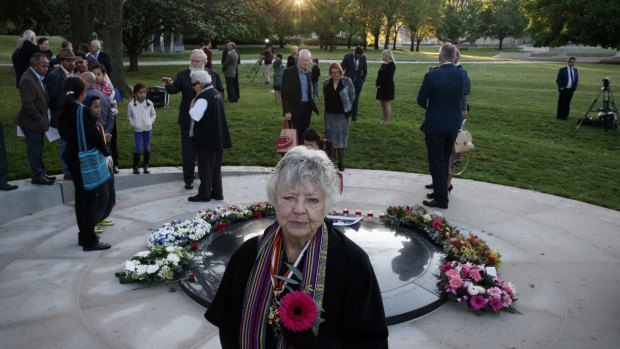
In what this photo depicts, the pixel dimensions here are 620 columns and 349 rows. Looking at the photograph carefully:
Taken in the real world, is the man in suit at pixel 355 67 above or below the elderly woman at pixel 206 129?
above

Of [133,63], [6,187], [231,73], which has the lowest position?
[6,187]

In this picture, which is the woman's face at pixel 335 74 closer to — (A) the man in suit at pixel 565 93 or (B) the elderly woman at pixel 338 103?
(B) the elderly woman at pixel 338 103

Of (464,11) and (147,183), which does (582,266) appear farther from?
(464,11)

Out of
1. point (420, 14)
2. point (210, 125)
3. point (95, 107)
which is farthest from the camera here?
point (420, 14)

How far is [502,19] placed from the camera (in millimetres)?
70812

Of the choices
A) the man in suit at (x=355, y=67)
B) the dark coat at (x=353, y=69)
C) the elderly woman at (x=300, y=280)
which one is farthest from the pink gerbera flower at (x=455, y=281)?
the dark coat at (x=353, y=69)

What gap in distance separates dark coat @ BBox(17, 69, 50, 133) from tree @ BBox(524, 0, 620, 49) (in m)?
36.3

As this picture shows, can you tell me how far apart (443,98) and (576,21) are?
35974 mm

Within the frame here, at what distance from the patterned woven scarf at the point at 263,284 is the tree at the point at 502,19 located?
75552mm

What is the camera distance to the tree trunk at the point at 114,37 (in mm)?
16031

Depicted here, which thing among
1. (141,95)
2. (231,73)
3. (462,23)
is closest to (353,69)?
(231,73)

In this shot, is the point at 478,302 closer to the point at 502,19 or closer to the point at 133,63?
the point at 133,63

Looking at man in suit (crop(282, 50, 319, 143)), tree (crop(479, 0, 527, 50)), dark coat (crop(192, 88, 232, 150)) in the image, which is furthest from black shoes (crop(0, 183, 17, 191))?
tree (crop(479, 0, 527, 50))

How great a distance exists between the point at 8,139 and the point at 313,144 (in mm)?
6907
